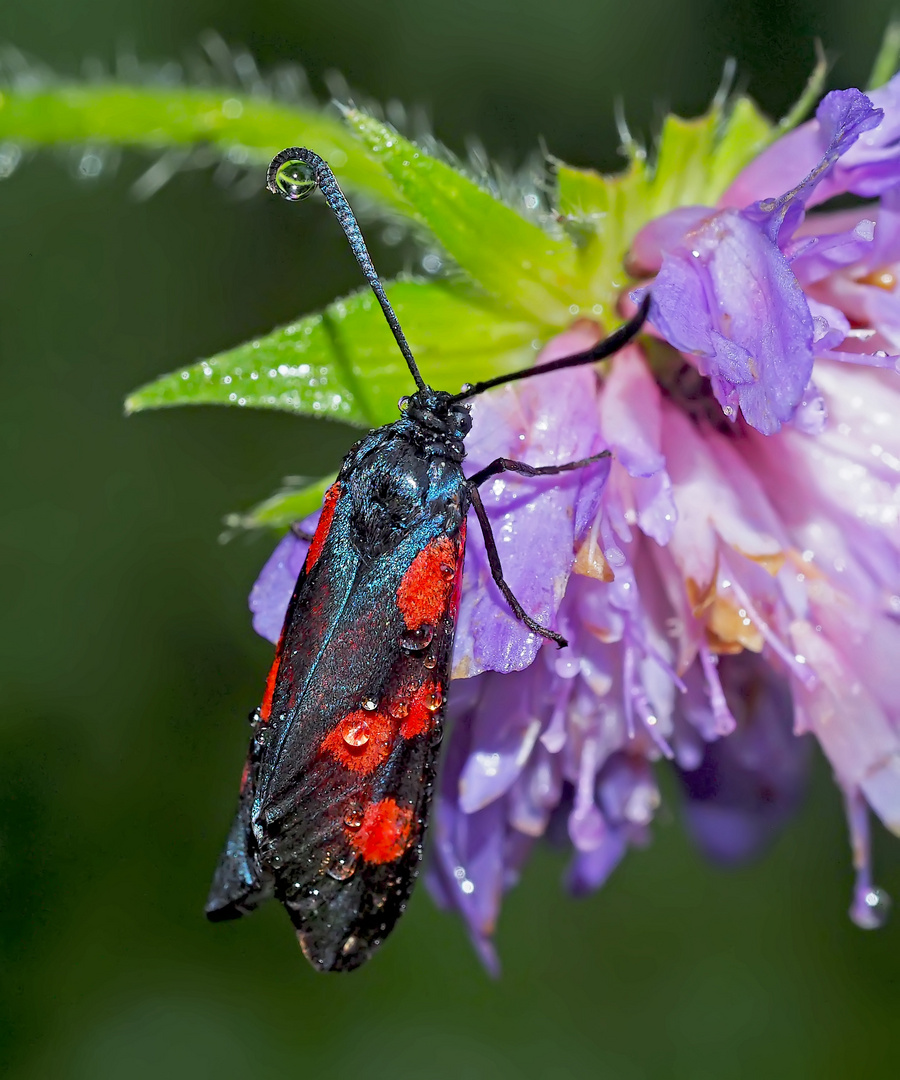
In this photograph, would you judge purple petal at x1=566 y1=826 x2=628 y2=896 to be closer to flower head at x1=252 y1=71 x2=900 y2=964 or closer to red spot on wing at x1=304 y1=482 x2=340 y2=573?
flower head at x1=252 y1=71 x2=900 y2=964

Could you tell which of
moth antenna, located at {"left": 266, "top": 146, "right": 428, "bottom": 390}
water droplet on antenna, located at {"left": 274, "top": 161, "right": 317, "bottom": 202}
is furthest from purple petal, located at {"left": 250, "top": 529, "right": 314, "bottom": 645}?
water droplet on antenna, located at {"left": 274, "top": 161, "right": 317, "bottom": 202}

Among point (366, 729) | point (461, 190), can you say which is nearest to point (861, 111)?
point (461, 190)

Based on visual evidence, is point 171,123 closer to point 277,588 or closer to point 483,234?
point 483,234

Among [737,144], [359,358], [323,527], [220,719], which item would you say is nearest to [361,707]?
[323,527]

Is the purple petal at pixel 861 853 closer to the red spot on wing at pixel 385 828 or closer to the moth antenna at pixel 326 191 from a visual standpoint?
the red spot on wing at pixel 385 828

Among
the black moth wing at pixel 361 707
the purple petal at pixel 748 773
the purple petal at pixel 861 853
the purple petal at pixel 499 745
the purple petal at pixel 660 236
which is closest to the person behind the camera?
the black moth wing at pixel 361 707

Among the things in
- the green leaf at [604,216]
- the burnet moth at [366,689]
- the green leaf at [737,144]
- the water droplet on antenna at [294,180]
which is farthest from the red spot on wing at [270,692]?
the green leaf at [737,144]
